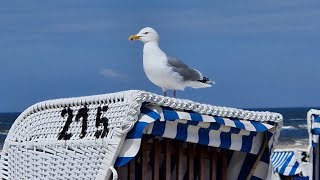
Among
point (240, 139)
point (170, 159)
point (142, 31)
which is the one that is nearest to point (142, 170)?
point (170, 159)

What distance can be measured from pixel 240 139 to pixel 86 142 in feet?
2.78

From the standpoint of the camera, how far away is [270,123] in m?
4.77

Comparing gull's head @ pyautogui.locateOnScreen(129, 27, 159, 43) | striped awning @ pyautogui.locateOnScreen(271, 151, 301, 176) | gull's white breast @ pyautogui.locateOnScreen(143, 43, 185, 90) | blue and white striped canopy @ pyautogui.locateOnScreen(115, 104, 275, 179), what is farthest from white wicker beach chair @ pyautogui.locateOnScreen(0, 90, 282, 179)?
striped awning @ pyautogui.locateOnScreen(271, 151, 301, 176)

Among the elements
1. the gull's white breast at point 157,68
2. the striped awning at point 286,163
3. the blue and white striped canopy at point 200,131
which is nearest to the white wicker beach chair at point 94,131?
the blue and white striped canopy at point 200,131

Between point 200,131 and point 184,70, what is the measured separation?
0.75m

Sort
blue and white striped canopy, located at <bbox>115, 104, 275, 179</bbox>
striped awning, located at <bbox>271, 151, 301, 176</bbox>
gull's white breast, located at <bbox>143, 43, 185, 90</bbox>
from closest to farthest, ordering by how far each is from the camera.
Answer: blue and white striped canopy, located at <bbox>115, 104, 275, 179</bbox>
gull's white breast, located at <bbox>143, 43, 185, 90</bbox>
striped awning, located at <bbox>271, 151, 301, 176</bbox>

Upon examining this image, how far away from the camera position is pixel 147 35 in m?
5.11

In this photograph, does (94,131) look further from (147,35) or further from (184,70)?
(184,70)

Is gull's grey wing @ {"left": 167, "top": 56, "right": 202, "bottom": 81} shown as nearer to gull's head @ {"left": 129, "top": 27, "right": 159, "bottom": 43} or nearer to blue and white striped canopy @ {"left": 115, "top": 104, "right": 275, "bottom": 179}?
gull's head @ {"left": 129, "top": 27, "right": 159, "bottom": 43}

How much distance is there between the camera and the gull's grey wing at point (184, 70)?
16.7ft

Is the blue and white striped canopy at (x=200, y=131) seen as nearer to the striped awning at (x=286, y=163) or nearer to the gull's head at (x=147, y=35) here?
the gull's head at (x=147, y=35)

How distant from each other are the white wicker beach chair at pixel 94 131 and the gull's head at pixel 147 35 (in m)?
0.68

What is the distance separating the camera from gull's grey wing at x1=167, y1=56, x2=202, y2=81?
5.09 m

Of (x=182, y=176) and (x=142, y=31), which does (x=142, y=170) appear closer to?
(x=182, y=176)
